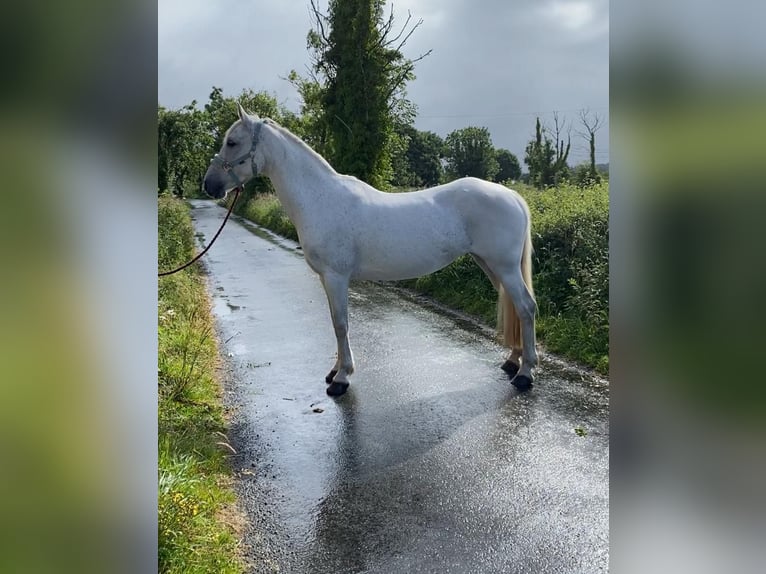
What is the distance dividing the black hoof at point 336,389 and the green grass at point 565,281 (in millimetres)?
2255

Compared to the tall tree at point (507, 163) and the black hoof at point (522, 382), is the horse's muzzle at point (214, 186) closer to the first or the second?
the black hoof at point (522, 382)

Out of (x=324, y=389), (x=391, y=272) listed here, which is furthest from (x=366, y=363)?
(x=391, y=272)

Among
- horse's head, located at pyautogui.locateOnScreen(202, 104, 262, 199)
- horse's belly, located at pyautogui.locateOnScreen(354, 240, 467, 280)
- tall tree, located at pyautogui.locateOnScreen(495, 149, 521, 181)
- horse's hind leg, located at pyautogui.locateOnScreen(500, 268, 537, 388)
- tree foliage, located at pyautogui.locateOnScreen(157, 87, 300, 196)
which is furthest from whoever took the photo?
tall tree, located at pyautogui.locateOnScreen(495, 149, 521, 181)

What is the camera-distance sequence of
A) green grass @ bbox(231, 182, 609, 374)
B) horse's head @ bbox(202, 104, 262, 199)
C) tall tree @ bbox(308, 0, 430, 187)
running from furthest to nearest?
tall tree @ bbox(308, 0, 430, 187)
green grass @ bbox(231, 182, 609, 374)
horse's head @ bbox(202, 104, 262, 199)

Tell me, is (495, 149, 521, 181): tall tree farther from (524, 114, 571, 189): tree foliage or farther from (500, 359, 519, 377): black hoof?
(500, 359, 519, 377): black hoof

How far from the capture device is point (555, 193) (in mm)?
8703

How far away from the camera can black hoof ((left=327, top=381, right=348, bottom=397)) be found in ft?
14.4

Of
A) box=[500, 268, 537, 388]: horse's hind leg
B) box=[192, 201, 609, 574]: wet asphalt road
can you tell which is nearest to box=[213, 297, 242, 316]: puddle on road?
box=[192, 201, 609, 574]: wet asphalt road

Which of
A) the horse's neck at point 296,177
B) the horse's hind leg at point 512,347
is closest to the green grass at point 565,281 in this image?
the horse's hind leg at point 512,347

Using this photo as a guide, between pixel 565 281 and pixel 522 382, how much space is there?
237cm

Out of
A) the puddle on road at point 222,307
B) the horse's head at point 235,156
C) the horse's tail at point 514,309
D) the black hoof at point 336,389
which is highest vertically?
the horse's head at point 235,156

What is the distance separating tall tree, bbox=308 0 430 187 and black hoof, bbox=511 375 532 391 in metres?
11.0

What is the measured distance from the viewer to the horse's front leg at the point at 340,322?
4.35 metres
